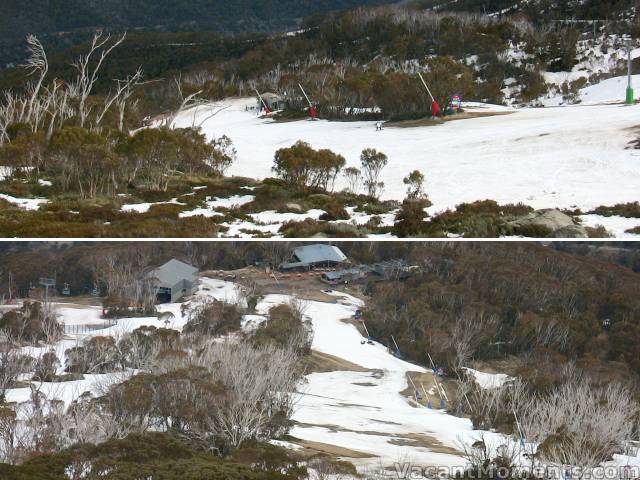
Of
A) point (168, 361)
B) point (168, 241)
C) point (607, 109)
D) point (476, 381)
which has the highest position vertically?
point (607, 109)

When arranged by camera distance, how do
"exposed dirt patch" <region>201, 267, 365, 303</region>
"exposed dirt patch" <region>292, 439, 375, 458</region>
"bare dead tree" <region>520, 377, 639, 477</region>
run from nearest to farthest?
"exposed dirt patch" <region>292, 439, 375, 458</region> < "bare dead tree" <region>520, 377, 639, 477</region> < "exposed dirt patch" <region>201, 267, 365, 303</region>

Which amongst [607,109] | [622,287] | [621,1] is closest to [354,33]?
[621,1]

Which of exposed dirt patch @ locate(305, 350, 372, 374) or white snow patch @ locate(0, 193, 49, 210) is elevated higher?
white snow patch @ locate(0, 193, 49, 210)

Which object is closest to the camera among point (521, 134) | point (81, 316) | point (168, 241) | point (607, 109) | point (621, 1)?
point (168, 241)

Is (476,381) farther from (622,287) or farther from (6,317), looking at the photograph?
(6,317)

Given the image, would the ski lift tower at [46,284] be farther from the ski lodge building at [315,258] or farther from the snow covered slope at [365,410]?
the ski lodge building at [315,258]

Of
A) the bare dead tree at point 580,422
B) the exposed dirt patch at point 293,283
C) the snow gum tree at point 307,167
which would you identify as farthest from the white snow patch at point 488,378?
the snow gum tree at point 307,167

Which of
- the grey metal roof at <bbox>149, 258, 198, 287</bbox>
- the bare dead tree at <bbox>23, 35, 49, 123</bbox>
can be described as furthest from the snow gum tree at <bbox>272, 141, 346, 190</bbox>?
the bare dead tree at <bbox>23, 35, 49, 123</bbox>

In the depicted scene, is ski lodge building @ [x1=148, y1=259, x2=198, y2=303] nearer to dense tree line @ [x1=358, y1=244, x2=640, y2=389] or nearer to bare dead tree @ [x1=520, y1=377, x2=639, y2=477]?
dense tree line @ [x1=358, y1=244, x2=640, y2=389]
